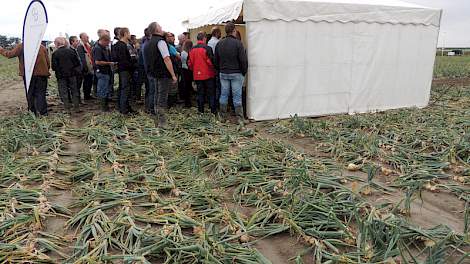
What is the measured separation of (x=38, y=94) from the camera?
7398 mm

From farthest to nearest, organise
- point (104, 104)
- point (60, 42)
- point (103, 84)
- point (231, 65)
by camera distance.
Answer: point (104, 104), point (103, 84), point (60, 42), point (231, 65)

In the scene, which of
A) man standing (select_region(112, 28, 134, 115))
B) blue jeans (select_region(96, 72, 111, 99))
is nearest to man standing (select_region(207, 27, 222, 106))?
man standing (select_region(112, 28, 134, 115))

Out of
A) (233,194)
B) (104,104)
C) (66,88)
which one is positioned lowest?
(233,194)

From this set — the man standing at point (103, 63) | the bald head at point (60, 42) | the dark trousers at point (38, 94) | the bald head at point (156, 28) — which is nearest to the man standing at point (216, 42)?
the bald head at point (156, 28)

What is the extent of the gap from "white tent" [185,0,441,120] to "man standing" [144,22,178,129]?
4.96ft

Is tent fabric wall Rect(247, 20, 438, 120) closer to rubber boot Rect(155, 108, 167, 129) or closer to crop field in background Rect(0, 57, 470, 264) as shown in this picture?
crop field in background Rect(0, 57, 470, 264)

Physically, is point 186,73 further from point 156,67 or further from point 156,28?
point 156,28

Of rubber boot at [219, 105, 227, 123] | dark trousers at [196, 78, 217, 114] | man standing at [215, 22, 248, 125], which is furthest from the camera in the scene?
dark trousers at [196, 78, 217, 114]

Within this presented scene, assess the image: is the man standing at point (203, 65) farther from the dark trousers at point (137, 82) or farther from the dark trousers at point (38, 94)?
the dark trousers at point (38, 94)

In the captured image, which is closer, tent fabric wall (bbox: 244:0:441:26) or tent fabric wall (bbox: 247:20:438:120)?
tent fabric wall (bbox: 244:0:441:26)

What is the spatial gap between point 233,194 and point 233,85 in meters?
3.50

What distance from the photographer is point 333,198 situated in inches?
142

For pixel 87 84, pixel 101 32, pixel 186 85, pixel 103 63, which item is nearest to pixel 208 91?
pixel 186 85

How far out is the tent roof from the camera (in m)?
6.91
